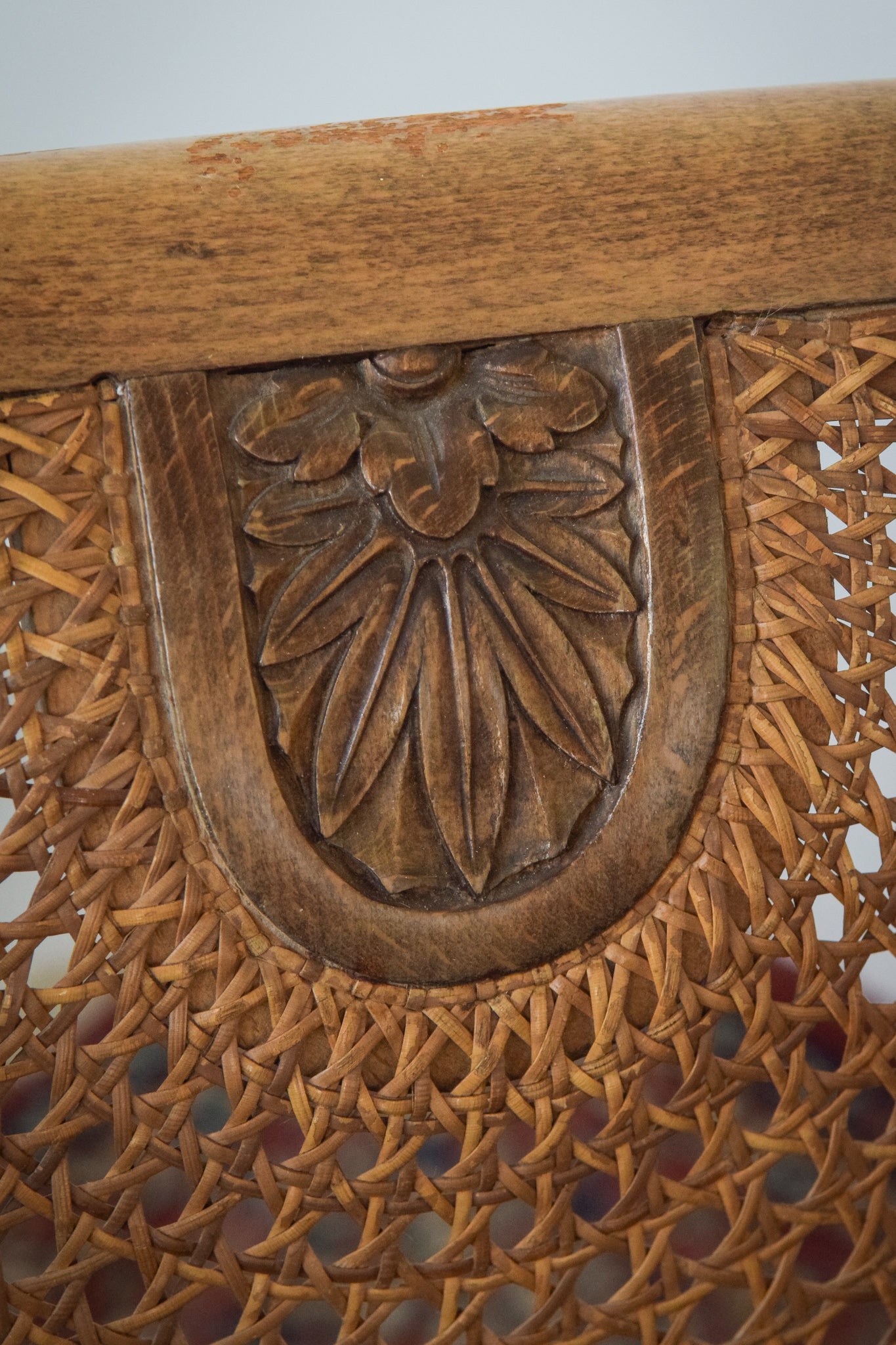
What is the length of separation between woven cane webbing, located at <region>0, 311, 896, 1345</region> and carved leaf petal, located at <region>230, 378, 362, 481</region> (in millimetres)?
55

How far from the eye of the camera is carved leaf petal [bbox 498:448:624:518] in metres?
0.49

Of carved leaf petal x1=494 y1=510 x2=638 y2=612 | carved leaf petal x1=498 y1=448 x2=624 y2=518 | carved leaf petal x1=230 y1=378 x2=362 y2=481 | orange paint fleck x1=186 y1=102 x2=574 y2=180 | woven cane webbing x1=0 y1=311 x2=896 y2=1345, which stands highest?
orange paint fleck x1=186 y1=102 x2=574 y2=180

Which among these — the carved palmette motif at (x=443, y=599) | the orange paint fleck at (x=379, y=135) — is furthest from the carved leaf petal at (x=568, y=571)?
the orange paint fleck at (x=379, y=135)

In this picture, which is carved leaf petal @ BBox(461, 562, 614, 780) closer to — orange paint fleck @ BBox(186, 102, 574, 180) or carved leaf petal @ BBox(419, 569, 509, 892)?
carved leaf petal @ BBox(419, 569, 509, 892)

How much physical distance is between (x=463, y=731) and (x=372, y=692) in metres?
0.04

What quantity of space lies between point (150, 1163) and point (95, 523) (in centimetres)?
25

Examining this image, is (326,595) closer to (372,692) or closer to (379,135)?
(372,692)

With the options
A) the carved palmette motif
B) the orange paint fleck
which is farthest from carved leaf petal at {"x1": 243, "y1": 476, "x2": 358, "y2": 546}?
the orange paint fleck

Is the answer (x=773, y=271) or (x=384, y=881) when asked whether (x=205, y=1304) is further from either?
(x=773, y=271)

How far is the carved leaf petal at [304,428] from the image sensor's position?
0.46m

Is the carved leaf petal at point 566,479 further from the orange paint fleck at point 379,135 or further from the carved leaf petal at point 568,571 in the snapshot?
the orange paint fleck at point 379,135

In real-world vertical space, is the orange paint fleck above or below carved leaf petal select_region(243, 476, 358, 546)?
above

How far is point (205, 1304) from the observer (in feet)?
1.85

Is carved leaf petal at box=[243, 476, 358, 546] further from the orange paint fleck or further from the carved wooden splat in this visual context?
the orange paint fleck
